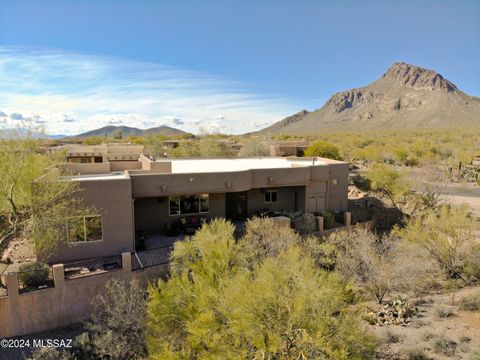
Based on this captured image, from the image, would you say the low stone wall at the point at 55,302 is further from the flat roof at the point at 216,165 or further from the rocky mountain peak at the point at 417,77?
the rocky mountain peak at the point at 417,77

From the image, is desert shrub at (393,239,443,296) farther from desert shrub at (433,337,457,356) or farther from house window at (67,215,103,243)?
house window at (67,215,103,243)

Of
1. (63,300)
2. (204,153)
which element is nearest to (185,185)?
(63,300)

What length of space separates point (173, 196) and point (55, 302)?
28.2 ft

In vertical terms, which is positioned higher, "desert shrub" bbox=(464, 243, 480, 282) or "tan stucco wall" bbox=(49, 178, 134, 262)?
"tan stucco wall" bbox=(49, 178, 134, 262)

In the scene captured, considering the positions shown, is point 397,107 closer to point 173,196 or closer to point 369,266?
point 173,196

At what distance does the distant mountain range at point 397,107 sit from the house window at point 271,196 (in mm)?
109236

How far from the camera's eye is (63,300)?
14711mm

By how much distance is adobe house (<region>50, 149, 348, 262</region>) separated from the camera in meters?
17.3

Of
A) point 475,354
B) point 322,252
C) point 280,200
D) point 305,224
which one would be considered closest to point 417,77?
point 280,200

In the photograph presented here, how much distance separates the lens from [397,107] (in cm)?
14800

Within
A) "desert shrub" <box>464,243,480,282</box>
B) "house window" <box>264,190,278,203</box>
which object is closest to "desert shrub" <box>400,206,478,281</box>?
"desert shrub" <box>464,243,480,282</box>

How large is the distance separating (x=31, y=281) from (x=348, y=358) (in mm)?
12370

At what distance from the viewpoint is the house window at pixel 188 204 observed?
70.6 ft

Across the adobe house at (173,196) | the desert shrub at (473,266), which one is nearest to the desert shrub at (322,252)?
the adobe house at (173,196)
